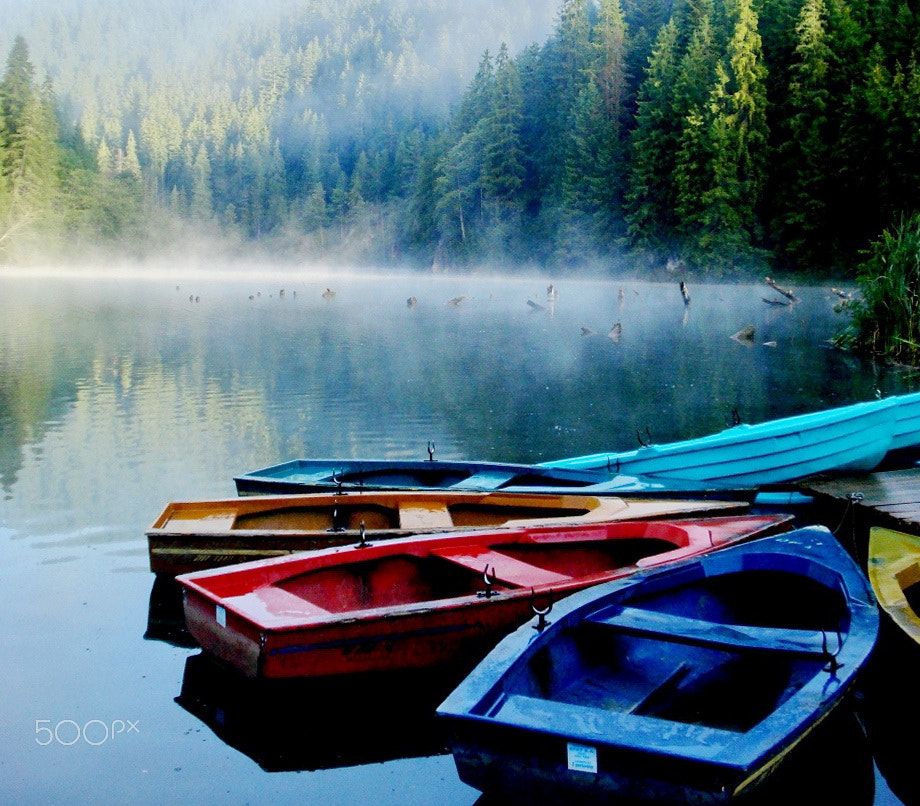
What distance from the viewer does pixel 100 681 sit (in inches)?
279

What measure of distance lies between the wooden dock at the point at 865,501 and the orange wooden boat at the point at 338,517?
122cm

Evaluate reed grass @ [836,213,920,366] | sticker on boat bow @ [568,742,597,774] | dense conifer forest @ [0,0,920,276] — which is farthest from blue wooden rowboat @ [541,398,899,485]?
dense conifer forest @ [0,0,920,276]

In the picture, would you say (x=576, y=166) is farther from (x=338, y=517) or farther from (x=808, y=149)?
(x=338, y=517)

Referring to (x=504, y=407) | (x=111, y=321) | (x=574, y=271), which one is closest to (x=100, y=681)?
(x=504, y=407)

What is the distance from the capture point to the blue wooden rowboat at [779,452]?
10969 millimetres

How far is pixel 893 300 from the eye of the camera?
24.9 m

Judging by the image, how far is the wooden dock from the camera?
29.3 feet

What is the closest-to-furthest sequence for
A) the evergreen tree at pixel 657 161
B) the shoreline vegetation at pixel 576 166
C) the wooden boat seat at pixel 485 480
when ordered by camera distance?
the wooden boat seat at pixel 485 480
the shoreline vegetation at pixel 576 166
the evergreen tree at pixel 657 161

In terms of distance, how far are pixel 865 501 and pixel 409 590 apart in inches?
194

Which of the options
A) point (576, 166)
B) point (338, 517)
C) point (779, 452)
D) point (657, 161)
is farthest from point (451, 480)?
point (576, 166)

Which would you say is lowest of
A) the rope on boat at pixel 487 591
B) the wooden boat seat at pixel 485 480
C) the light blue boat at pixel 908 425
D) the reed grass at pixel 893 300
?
the wooden boat seat at pixel 485 480

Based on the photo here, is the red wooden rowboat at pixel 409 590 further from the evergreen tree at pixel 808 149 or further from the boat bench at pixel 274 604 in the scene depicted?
the evergreen tree at pixel 808 149

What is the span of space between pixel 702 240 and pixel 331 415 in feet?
160

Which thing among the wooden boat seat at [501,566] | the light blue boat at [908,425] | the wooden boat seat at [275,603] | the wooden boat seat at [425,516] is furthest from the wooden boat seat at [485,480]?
the light blue boat at [908,425]
